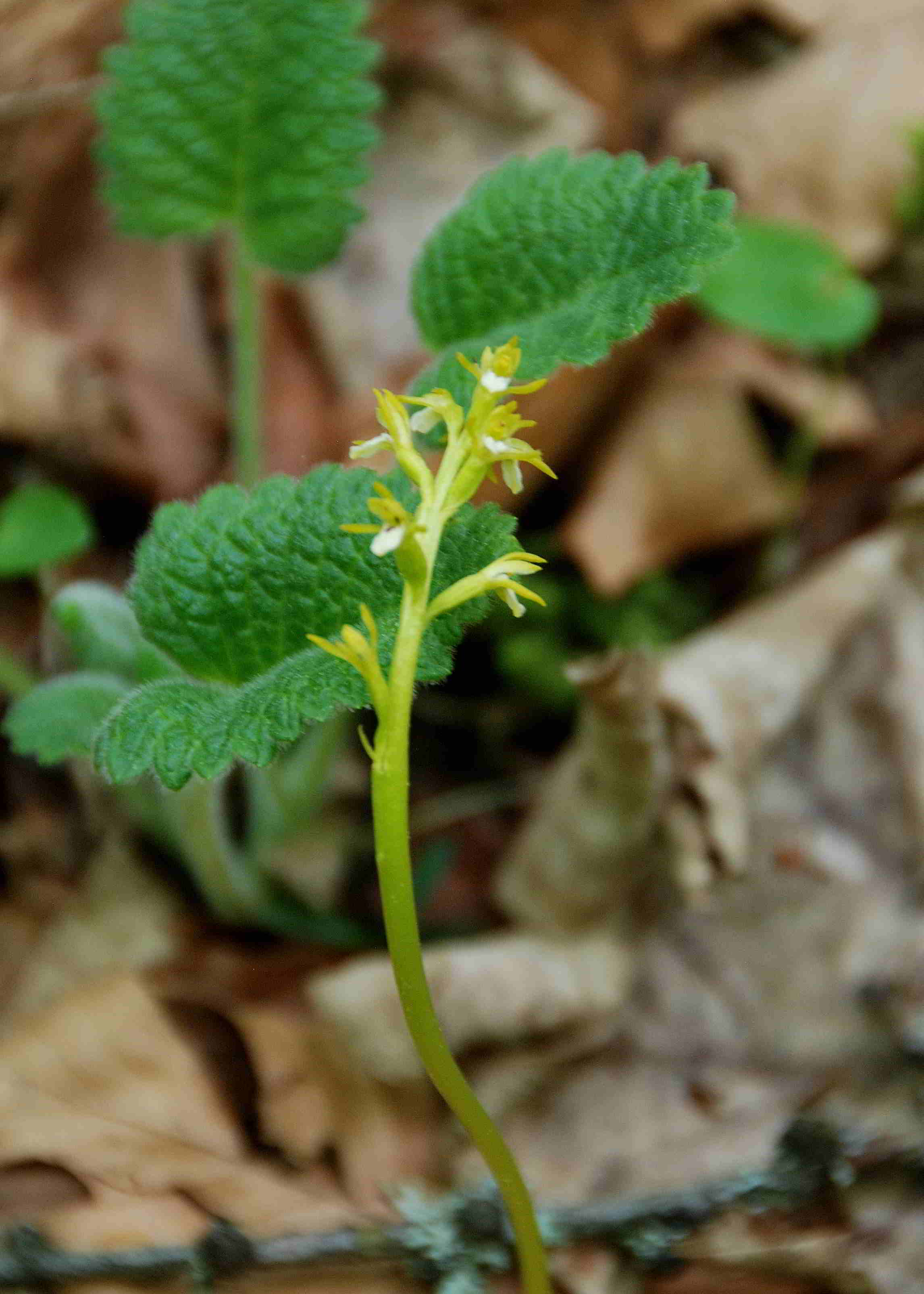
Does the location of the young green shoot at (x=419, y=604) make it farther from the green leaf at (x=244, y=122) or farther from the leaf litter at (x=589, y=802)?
the green leaf at (x=244, y=122)

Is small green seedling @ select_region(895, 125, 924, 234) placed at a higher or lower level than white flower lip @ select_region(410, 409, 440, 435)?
higher

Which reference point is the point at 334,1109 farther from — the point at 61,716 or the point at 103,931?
the point at 61,716

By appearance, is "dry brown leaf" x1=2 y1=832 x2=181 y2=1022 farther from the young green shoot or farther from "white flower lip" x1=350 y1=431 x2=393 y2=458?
"white flower lip" x1=350 y1=431 x2=393 y2=458

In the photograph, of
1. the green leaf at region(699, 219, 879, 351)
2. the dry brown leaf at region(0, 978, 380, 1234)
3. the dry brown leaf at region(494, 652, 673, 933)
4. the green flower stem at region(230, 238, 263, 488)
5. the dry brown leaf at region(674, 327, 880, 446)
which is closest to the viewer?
the dry brown leaf at region(0, 978, 380, 1234)

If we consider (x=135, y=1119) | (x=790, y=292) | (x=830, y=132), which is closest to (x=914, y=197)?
(x=830, y=132)

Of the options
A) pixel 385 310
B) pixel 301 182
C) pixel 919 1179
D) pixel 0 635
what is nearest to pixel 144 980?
pixel 0 635

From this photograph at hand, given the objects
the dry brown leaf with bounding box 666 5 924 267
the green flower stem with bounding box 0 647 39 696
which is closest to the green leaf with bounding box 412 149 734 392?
the green flower stem with bounding box 0 647 39 696
